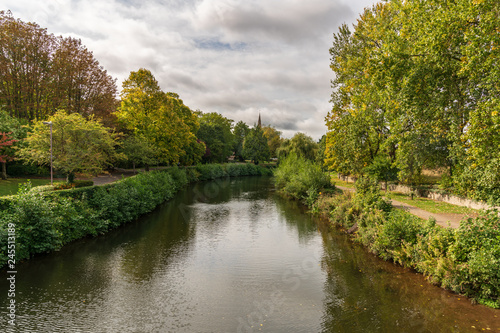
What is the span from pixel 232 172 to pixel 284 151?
583 inches

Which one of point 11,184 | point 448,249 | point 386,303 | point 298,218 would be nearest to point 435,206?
point 298,218

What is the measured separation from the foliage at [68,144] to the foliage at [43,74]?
7.67m

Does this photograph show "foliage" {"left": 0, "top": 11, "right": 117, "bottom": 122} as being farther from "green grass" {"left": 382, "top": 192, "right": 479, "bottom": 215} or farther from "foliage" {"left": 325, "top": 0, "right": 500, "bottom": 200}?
"green grass" {"left": 382, "top": 192, "right": 479, "bottom": 215}

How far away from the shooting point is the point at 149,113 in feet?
110

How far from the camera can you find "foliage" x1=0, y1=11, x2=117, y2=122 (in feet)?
86.7

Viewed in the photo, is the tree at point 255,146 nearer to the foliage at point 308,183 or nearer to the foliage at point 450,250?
the foliage at point 308,183

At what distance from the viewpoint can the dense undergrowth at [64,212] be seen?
1189 cm

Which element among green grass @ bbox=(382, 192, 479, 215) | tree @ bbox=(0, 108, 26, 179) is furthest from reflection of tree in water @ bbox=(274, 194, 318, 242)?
tree @ bbox=(0, 108, 26, 179)

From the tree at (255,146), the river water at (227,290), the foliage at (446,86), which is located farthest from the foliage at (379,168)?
the tree at (255,146)

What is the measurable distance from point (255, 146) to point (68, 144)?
190 feet

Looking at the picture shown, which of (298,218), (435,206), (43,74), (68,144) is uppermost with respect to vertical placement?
(43,74)

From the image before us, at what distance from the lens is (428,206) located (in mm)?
18938

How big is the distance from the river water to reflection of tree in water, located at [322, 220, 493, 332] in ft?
0.11

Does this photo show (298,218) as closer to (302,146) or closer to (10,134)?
(10,134)
